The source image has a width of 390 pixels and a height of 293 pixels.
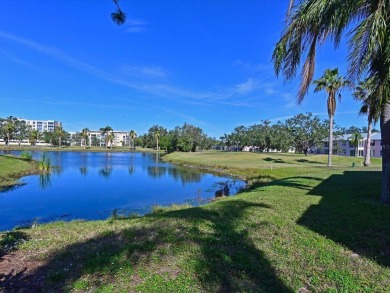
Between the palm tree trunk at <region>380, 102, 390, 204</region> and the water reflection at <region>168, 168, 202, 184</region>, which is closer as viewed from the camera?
the palm tree trunk at <region>380, 102, 390, 204</region>

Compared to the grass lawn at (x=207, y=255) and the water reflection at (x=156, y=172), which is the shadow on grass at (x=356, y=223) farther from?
the water reflection at (x=156, y=172)

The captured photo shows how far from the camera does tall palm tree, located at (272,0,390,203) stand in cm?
656

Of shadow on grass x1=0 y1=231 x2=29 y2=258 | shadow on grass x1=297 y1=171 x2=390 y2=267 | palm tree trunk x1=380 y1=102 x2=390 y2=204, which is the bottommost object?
shadow on grass x1=0 y1=231 x2=29 y2=258

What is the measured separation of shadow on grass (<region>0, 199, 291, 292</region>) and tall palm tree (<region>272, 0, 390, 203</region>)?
4.86m

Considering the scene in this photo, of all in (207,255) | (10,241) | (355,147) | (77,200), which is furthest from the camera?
(355,147)

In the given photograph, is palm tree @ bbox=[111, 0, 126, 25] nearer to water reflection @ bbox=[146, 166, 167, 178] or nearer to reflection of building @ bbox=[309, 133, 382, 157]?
water reflection @ bbox=[146, 166, 167, 178]

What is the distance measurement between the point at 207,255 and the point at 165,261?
2.87 feet

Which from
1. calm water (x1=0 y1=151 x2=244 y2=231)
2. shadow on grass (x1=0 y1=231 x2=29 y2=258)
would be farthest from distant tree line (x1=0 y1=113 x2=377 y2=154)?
shadow on grass (x1=0 y1=231 x2=29 y2=258)

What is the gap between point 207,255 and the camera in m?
5.80

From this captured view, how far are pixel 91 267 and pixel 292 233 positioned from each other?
194 inches

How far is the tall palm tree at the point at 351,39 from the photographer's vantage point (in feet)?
21.5

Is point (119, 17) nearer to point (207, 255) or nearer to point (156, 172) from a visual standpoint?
point (207, 255)

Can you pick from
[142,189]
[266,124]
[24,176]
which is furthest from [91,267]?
[266,124]

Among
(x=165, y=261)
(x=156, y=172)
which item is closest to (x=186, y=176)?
(x=156, y=172)
